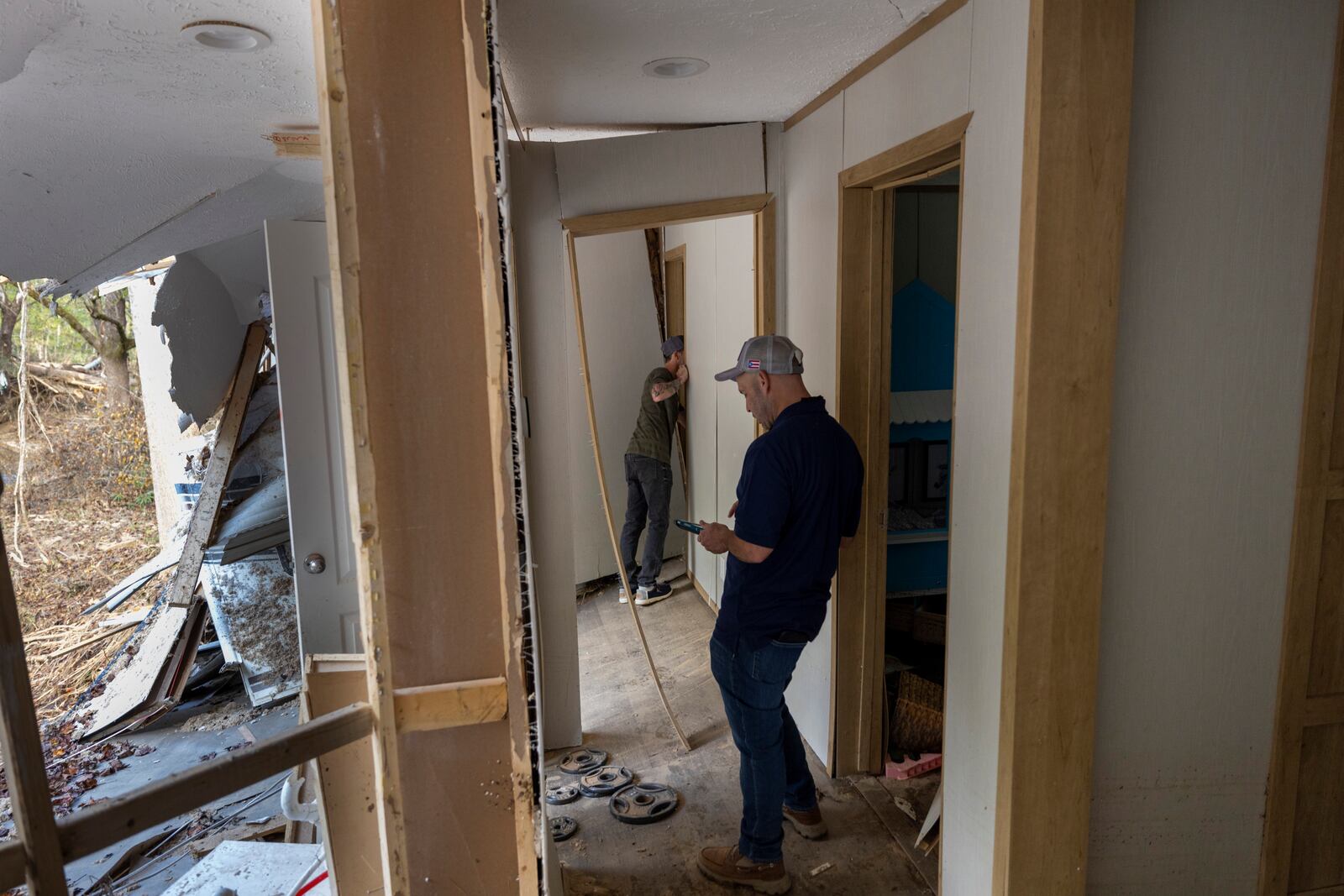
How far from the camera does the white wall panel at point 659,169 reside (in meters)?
2.98

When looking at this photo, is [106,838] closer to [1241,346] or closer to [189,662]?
[1241,346]

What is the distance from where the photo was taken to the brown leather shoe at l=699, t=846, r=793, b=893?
2.36 meters

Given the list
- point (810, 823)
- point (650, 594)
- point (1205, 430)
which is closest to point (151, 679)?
point (650, 594)

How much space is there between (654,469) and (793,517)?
2620 mm

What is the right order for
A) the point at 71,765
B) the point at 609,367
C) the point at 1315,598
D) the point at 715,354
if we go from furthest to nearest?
1. the point at 609,367
2. the point at 715,354
3. the point at 71,765
4. the point at 1315,598

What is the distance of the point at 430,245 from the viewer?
1.25 metres

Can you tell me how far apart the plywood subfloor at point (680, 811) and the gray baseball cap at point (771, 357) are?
1.55 m

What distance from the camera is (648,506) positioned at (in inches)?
196

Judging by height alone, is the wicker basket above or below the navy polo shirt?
below

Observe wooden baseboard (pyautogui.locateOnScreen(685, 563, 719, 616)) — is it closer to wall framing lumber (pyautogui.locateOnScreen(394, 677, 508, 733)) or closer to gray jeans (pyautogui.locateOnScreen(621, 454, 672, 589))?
gray jeans (pyautogui.locateOnScreen(621, 454, 672, 589))

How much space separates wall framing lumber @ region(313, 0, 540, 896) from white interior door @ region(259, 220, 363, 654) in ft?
5.57

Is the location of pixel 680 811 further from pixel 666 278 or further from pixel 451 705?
pixel 666 278

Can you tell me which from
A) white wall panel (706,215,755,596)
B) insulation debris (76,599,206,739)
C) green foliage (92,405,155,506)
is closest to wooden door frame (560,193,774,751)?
white wall panel (706,215,755,596)

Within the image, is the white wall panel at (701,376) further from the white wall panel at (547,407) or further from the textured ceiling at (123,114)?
the textured ceiling at (123,114)
